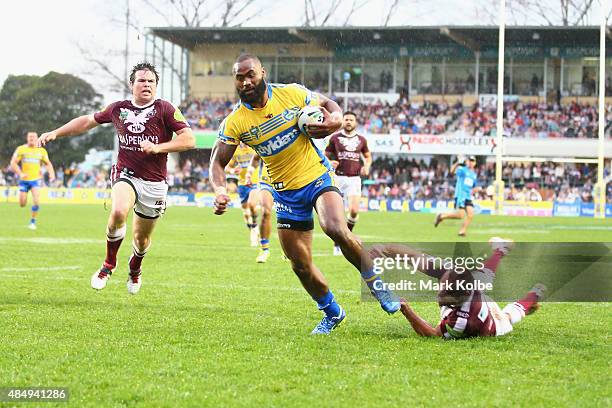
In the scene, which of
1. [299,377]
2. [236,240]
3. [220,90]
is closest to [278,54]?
[220,90]

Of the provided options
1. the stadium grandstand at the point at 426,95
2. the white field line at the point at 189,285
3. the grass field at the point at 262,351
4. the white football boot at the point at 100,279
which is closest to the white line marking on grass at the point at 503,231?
the grass field at the point at 262,351

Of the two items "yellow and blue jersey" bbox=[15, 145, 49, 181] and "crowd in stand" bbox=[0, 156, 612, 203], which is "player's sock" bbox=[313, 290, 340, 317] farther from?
"crowd in stand" bbox=[0, 156, 612, 203]

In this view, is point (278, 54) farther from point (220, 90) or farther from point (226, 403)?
point (226, 403)

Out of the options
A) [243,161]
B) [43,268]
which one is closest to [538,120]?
[243,161]

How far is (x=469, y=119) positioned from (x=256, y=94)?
45.1 metres

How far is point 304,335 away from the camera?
23.2 feet

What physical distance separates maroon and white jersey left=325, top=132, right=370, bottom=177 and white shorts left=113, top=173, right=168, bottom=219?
755 centimetres

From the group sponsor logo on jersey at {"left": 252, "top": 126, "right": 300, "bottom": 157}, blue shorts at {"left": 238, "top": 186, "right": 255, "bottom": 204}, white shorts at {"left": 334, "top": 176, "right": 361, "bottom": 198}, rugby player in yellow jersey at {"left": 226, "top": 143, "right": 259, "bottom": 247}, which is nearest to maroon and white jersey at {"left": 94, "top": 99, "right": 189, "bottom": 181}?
sponsor logo on jersey at {"left": 252, "top": 126, "right": 300, "bottom": 157}

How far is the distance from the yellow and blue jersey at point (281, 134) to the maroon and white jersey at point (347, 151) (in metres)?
9.63

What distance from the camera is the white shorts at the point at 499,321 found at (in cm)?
687

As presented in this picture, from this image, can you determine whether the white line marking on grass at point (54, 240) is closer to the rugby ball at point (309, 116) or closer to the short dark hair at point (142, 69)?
the short dark hair at point (142, 69)

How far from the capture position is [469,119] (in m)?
51.2

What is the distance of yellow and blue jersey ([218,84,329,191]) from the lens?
740cm

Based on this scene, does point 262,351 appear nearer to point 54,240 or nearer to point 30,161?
point 54,240
